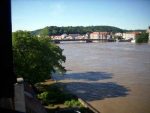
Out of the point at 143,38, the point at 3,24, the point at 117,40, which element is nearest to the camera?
the point at 3,24

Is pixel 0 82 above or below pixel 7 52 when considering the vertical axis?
below

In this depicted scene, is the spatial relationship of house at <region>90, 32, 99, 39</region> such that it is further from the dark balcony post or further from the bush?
the dark balcony post

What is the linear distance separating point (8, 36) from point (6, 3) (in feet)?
0.86

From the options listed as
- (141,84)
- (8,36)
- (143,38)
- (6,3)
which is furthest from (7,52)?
(143,38)

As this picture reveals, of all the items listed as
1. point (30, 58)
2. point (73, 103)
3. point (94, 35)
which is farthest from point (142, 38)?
point (73, 103)

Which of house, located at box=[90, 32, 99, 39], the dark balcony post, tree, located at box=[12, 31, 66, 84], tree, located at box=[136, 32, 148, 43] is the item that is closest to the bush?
tree, located at box=[12, 31, 66, 84]

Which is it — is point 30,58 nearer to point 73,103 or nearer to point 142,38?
point 73,103

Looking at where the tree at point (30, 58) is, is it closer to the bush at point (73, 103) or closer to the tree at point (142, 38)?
the bush at point (73, 103)

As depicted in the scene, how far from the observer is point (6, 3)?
208cm

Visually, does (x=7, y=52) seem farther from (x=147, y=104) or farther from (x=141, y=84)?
(x=141, y=84)

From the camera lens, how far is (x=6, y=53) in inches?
83.7

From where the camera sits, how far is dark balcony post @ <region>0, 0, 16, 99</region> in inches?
80.9

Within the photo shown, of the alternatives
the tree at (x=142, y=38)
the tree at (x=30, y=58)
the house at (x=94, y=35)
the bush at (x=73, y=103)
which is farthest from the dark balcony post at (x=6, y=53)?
the house at (x=94, y=35)

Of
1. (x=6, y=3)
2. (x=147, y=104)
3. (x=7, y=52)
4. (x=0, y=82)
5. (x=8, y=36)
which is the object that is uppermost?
(x=6, y=3)
